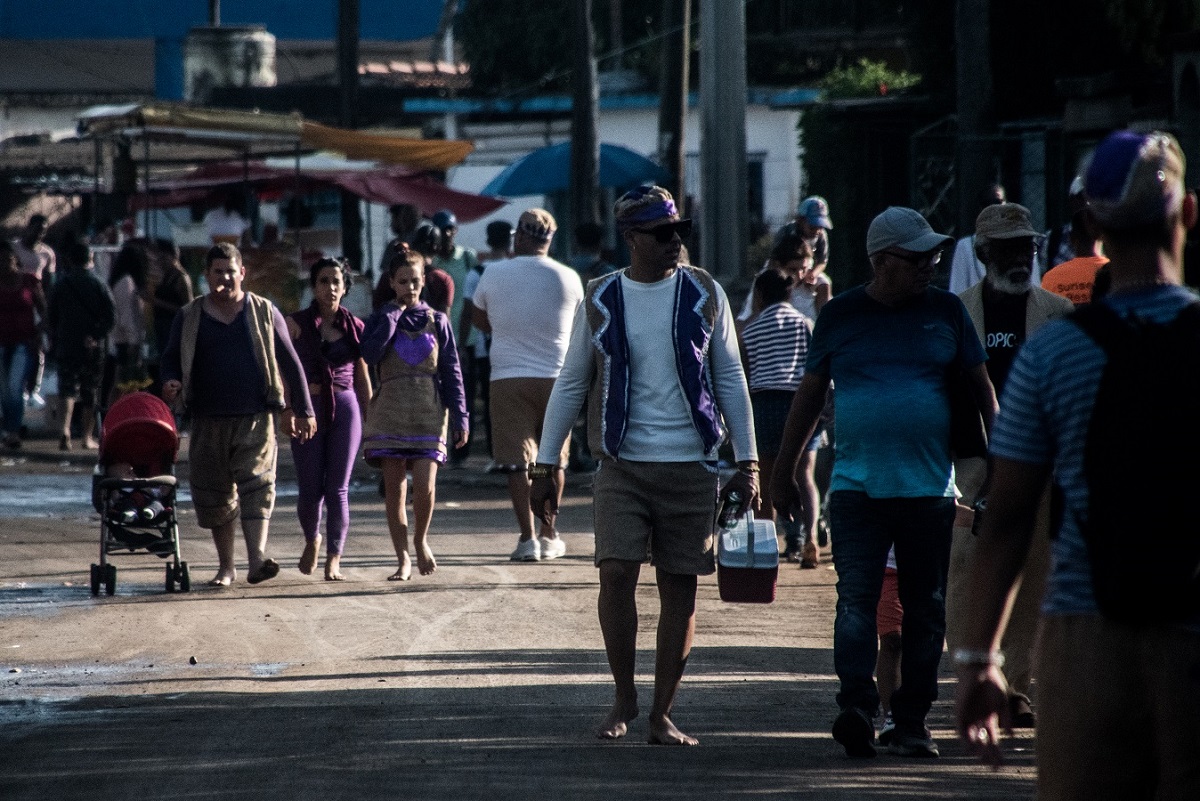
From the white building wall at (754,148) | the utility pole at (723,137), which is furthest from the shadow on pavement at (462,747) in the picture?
the white building wall at (754,148)

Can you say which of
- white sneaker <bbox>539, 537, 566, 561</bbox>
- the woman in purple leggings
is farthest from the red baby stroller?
white sneaker <bbox>539, 537, 566, 561</bbox>

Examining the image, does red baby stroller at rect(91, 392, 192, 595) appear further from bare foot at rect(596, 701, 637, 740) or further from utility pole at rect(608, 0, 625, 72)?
utility pole at rect(608, 0, 625, 72)

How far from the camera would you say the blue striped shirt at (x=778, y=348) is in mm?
10961

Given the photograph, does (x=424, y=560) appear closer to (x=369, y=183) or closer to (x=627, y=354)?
(x=627, y=354)

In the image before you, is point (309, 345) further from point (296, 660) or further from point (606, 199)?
point (606, 199)

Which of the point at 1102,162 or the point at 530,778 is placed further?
the point at 530,778

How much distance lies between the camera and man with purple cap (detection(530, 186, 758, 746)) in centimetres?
685

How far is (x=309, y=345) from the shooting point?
36.6 ft

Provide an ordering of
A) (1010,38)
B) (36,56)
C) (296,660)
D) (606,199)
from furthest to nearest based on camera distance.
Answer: (36,56)
(606,199)
(1010,38)
(296,660)

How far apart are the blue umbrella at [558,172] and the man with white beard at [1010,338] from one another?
1628 cm

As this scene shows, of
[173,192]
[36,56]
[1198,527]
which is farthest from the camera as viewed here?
[36,56]

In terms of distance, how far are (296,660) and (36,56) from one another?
39631 mm

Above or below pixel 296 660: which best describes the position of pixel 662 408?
above

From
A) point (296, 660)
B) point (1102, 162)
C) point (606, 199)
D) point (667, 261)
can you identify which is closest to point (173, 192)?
point (606, 199)
